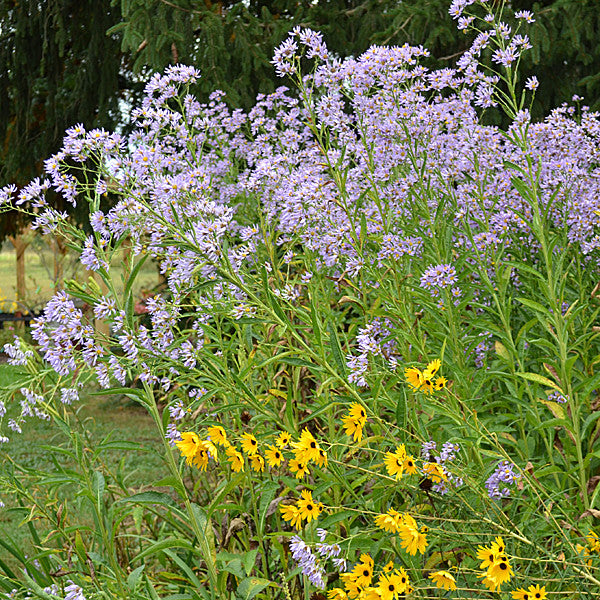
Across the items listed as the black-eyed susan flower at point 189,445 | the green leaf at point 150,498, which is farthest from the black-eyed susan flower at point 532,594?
the green leaf at point 150,498

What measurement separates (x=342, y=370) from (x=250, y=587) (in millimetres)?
668

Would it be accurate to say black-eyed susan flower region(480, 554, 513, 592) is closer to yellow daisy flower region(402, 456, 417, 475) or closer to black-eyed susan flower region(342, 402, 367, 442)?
yellow daisy flower region(402, 456, 417, 475)

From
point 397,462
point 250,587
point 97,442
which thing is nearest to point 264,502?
point 250,587

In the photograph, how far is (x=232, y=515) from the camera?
104 inches

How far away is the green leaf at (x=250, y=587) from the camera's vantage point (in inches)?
80.1

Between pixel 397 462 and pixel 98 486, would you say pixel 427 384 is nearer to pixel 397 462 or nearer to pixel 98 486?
pixel 397 462

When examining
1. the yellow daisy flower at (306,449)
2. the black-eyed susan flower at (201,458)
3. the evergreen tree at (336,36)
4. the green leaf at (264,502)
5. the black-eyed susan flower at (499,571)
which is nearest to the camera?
the black-eyed susan flower at (499,571)

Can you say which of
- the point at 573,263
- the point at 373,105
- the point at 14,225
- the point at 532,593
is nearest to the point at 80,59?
the point at 14,225

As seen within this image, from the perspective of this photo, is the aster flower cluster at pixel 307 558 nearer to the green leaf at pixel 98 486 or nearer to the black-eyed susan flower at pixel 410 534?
the black-eyed susan flower at pixel 410 534

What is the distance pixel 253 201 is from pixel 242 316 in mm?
2206

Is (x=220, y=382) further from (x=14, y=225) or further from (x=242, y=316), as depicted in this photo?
(x=14, y=225)

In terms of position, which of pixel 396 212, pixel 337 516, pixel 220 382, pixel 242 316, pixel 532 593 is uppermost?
pixel 396 212

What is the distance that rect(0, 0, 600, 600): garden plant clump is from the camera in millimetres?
1926

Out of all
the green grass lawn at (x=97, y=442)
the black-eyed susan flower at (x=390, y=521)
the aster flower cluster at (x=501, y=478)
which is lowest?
the black-eyed susan flower at (x=390, y=521)
